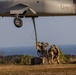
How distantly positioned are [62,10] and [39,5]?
180cm

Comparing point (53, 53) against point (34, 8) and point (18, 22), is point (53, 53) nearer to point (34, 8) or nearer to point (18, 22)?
point (18, 22)

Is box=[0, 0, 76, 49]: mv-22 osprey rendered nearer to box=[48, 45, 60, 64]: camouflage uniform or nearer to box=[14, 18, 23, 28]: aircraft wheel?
box=[14, 18, 23, 28]: aircraft wheel

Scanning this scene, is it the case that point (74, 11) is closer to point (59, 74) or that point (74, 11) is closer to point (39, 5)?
point (39, 5)

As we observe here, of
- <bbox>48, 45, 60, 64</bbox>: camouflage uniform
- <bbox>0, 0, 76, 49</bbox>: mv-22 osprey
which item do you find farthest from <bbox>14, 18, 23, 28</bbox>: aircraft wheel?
<bbox>48, 45, 60, 64</bbox>: camouflage uniform

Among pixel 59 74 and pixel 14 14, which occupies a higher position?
pixel 14 14

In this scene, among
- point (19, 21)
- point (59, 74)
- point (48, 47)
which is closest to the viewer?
point (59, 74)

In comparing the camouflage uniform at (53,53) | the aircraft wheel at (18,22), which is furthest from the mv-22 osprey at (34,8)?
the camouflage uniform at (53,53)

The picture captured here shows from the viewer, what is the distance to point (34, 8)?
31984mm

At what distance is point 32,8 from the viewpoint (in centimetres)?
3191

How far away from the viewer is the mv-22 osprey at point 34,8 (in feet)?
103

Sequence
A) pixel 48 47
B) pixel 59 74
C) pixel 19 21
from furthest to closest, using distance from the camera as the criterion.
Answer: pixel 48 47, pixel 19 21, pixel 59 74

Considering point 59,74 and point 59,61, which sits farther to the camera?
point 59,61

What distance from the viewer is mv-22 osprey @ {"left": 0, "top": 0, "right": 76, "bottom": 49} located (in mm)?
31312

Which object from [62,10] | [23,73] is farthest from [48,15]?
[23,73]
